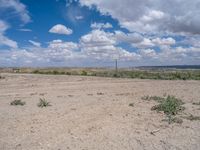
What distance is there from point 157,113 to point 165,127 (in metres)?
2.40

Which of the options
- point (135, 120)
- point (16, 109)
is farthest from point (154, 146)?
point (16, 109)

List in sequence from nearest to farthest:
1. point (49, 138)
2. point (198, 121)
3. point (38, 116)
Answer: point (49, 138) → point (198, 121) → point (38, 116)

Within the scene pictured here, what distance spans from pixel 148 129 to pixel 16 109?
22.8 ft

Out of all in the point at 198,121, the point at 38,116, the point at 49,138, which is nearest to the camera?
the point at 49,138

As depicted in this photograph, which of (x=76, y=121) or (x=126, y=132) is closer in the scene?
(x=126, y=132)

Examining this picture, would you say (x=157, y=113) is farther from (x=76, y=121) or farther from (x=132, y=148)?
(x=132, y=148)

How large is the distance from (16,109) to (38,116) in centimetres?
237

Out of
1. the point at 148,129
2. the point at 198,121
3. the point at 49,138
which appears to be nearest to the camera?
the point at 49,138

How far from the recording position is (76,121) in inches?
384

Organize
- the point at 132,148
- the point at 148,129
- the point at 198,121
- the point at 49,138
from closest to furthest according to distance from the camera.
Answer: the point at 132,148 < the point at 49,138 < the point at 148,129 < the point at 198,121

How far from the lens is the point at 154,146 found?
22.6ft

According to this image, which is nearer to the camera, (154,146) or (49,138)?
(154,146)

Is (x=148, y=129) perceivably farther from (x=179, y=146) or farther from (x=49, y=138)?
(x=49, y=138)

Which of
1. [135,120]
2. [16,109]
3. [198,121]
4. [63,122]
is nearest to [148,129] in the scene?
[135,120]
